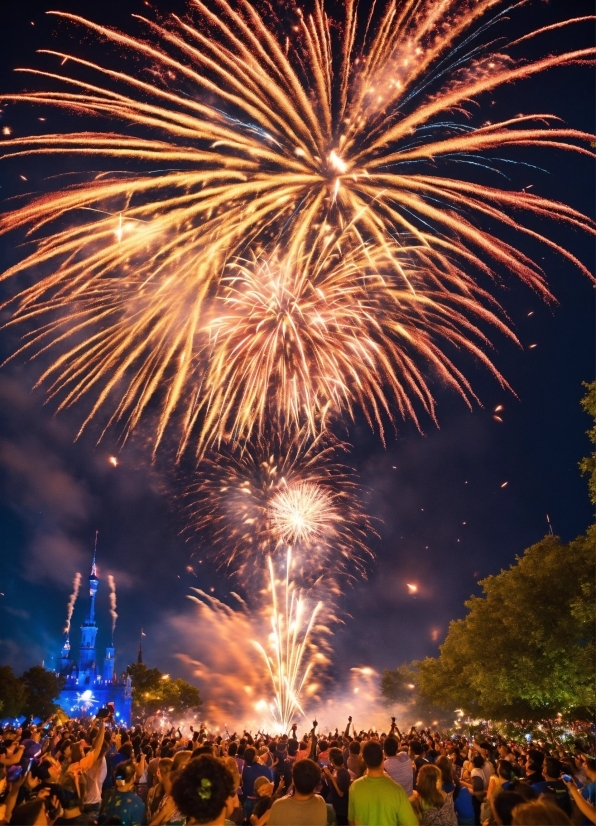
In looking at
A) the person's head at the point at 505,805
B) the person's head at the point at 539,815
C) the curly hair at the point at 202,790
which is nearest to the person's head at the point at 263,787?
the person's head at the point at 505,805

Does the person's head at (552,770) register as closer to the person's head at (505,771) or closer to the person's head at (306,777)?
the person's head at (505,771)

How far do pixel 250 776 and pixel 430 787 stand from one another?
3704 mm

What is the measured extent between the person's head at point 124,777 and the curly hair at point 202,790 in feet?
9.57

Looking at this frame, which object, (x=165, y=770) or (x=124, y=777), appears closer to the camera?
(x=124, y=777)

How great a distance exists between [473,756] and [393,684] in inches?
4822

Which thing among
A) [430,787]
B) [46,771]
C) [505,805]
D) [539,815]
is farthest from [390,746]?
[539,815]

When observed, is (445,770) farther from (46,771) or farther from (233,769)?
(46,771)

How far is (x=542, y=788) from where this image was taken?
306 inches

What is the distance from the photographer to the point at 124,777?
21.3 ft

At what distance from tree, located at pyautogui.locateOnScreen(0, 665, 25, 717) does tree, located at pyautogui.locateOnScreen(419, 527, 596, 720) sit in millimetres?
51571

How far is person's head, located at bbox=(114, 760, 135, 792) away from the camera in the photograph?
6.49 m

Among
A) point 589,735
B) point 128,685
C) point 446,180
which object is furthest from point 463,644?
point 128,685

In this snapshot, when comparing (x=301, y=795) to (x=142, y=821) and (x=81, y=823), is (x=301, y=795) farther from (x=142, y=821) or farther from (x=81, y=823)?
(x=81, y=823)

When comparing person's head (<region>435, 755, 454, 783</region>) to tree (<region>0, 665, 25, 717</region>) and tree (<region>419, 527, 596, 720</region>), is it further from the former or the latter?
tree (<region>0, 665, 25, 717</region>)
